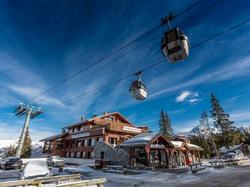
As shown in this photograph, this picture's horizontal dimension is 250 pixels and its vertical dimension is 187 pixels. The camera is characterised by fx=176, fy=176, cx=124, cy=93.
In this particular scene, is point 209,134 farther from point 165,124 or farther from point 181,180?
point 181,180

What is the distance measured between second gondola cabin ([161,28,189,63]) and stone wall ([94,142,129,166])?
64.0 feet

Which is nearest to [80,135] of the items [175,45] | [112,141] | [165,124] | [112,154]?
[112,141]

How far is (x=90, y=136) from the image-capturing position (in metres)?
33.5

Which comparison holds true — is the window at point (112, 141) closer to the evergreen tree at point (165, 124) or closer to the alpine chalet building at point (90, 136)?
the alpine chalet building at point (90, 136)

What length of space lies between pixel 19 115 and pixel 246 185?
130ft

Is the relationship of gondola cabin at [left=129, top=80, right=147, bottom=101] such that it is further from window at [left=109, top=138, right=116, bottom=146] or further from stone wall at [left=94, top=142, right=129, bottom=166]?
window at [left=109, top=138, right=116, bottom=146]

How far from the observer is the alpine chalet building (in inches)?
1229

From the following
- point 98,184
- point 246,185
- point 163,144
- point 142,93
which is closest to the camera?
point 98,184

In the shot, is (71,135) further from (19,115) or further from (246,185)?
(246,185)

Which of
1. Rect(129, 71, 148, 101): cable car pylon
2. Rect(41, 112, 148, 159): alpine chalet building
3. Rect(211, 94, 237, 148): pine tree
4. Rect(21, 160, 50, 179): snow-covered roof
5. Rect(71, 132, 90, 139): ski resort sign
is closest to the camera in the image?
Rect(129, 71, 148, 101): cable car pylon

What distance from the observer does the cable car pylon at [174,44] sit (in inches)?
203

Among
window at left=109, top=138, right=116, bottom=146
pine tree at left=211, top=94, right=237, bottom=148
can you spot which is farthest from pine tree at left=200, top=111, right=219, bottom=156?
window at left=109, top=138, right=116, bottom=146

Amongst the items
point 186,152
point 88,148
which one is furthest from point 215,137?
point 88,148

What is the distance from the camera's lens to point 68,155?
38312 mm
